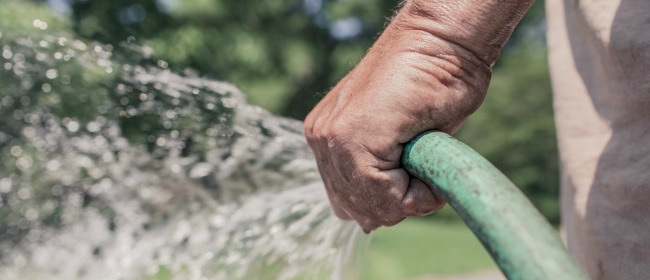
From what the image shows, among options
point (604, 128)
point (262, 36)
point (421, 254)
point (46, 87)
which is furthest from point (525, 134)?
point (604, 128)

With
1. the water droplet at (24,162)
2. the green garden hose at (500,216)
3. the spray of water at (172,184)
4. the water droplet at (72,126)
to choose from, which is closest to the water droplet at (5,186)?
the water droplet at (24,162)

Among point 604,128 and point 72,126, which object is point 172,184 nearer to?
point 72,126

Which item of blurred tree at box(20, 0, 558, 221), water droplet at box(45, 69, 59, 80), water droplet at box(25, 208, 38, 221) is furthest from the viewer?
blurred tree at box(20, 0, 558, 221)

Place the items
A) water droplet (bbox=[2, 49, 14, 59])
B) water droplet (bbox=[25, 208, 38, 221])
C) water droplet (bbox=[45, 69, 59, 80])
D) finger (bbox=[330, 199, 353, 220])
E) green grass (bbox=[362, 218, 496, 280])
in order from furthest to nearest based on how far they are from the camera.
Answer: green grass (bbox=[362, 218, 496, 280])
water droplet (bbox=[25, 208, 38, 221])
water droplet (bbox=[45, 69, 59, 80])
water droplet (bbox=[2, 49, 14, 59])
finger (bbox=[330, 199, 353, 220])

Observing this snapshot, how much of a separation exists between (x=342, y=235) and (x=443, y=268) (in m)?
10.3

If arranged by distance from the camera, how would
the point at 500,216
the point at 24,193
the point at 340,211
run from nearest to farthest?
the point at 500,216 < the point at 340,211 < the point at 24,193

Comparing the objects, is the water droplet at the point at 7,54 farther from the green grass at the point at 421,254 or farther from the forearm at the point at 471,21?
the green grass at the point at 421,254

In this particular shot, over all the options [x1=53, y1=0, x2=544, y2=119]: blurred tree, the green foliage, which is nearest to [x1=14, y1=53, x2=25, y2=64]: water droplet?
[x1=53, y1=0, x2=544, y2=119]: blurred tree

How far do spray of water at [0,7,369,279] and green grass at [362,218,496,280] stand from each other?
637 centimetres

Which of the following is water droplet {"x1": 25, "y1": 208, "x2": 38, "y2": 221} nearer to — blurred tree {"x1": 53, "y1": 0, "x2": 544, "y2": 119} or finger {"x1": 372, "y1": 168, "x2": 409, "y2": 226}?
finger {"x1": 372, "y1": 168, "x2": 409, "y2": 226}

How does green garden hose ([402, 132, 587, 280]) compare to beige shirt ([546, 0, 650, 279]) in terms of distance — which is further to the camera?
beige shirt ([546, 0, 650, 279])

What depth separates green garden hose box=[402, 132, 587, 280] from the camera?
1.03 metres

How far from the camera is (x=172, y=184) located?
8.77ft

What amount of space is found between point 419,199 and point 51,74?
2.42 meters
